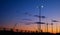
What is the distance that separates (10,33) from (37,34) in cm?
3206

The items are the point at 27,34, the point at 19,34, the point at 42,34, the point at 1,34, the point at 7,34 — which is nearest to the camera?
the point at 1,34

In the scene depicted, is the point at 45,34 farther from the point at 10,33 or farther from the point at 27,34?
the point at 10,33

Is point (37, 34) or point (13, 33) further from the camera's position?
point (37, 34)

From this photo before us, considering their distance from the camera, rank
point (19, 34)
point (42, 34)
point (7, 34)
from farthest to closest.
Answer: point (42, 34) < point (19, 34) < point (7, 34)

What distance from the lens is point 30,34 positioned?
336 feet

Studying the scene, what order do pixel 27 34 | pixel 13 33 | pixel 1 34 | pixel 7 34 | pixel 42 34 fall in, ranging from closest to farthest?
1. pixel 1 34
2. pixel 7 34
3. pixel 13 33
4. pixel 27 34
5. pixel 42 34

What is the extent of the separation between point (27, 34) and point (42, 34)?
1395 centimetres

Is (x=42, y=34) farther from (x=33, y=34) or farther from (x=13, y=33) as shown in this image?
(x=13, y=33)

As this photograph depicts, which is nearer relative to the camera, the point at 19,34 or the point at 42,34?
the point at 19,34

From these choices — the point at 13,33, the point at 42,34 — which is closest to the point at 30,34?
the point at 42,34

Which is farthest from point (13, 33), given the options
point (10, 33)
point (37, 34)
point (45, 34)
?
point (45, 34)

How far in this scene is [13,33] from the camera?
78.1 meters

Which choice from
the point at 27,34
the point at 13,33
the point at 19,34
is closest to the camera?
the point at 13,33

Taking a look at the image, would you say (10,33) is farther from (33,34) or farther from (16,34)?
(33,34)
